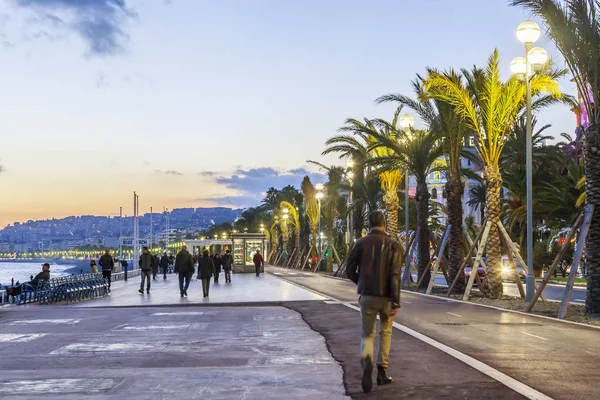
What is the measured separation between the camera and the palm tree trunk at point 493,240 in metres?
24.3

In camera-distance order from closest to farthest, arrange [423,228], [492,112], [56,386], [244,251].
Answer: [56,386], [492,112], [423,228], [244,251]

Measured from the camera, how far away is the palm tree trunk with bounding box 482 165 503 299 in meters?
24.3

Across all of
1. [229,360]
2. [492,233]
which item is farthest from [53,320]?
[492,233]

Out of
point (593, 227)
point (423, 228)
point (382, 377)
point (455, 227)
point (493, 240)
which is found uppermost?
point (423, 228)

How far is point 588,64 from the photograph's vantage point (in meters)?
17.9

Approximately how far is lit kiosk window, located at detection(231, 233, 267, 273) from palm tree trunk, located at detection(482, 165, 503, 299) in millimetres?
32045

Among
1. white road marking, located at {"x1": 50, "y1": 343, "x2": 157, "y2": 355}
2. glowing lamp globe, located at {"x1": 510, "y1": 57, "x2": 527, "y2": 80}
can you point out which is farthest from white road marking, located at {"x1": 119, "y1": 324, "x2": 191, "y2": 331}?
glowing lamp globe, located at {"x1": 510, "y1": 57, "x2": 527, "y2": 80}

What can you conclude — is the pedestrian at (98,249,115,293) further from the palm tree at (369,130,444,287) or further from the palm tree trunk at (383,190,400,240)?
the palm tree trunk at (383,190,400,240)

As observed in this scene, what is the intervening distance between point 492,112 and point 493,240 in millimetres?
3841

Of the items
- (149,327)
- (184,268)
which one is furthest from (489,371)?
(184,268)

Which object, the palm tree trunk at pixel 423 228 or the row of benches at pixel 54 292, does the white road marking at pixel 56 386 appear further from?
the palm tree trunk at pixel 423 228

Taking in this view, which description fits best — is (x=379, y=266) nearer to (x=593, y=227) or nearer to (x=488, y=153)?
(x=593, y=227)

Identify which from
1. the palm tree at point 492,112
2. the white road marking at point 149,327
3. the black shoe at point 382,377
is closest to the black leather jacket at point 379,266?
the black shoe at point 382,377

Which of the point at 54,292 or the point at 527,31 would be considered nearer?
the point at 527,31
